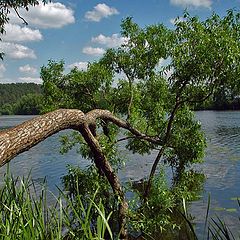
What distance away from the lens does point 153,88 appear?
429 inches

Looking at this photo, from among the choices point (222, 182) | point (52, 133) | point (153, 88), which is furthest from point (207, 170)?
point (52, 133)

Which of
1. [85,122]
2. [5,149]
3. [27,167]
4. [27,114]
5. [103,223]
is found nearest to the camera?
[103,223]

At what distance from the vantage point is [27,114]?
390 ft

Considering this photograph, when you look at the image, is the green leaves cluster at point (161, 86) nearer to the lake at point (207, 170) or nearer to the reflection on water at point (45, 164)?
the lake at point (207, 170)

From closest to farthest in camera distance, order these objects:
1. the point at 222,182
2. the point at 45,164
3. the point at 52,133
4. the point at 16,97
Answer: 1. the point at 52,133
2. the point at 222,182
3. the point at 45,164
4. the point at 16,97

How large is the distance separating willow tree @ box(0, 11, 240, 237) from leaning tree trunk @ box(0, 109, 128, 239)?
36 millimetres

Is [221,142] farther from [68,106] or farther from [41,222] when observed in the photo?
[41,222]

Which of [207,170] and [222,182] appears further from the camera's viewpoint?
[207,170]

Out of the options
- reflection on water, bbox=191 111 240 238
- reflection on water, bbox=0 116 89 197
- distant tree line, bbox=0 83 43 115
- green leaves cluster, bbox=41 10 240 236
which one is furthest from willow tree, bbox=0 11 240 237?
distant tree line, bbox=0 83 43 115

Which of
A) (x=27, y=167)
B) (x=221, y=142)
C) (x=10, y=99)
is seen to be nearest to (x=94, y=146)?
(x=27, y=167)

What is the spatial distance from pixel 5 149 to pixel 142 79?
286 inches

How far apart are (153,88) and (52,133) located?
6096 millimetres

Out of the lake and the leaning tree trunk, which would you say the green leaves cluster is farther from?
the lake

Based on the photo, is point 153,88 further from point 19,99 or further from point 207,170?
point 19,99
